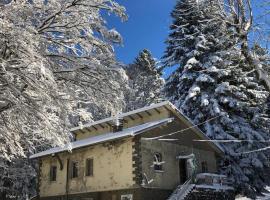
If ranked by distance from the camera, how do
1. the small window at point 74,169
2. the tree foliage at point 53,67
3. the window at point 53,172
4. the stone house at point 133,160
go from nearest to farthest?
1. the tree foliage at point 53,67
2. the stone house at point 133,160
3. the small window at point 74,169
4. the window at point 53,172

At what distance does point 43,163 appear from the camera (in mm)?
29906

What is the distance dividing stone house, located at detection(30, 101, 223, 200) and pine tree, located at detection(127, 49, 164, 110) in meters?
20.0

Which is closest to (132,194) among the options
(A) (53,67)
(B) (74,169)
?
(B) (74,169)

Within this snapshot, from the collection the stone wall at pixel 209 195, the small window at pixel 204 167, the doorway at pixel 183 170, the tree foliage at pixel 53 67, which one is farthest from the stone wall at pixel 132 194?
the tree foliage at pixel 53 67

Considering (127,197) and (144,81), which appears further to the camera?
(144,81)

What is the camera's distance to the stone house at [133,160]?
22406 millimetres

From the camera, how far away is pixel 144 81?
5319 cm

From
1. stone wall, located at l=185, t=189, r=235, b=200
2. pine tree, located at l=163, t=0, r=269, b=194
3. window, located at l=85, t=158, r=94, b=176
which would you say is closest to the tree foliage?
stone wall, located at l=185, t=189, r=235, b=200

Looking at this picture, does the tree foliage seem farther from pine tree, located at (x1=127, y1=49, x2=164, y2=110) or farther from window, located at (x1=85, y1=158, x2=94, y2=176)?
pine tree, located at (x1=127, y1=49, x2=164, y2=110)

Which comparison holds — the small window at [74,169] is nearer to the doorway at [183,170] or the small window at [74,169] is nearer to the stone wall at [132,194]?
the stone wall at [132,194]

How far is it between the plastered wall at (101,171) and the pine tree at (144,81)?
21.9m

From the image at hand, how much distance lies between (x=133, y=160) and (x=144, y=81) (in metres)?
31.5

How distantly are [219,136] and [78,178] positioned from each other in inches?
419

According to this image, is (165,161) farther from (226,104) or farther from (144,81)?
(144,81)
